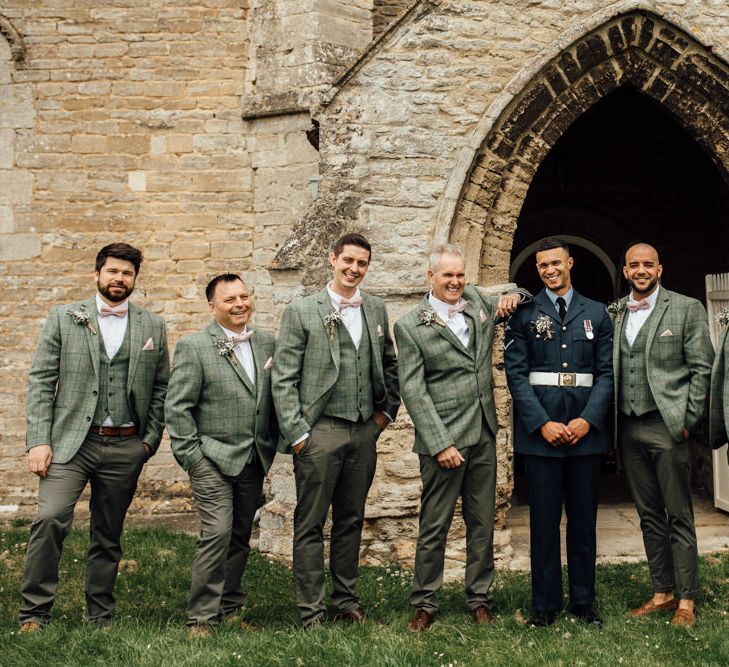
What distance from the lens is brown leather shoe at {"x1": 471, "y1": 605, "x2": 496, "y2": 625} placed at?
15.1 feet

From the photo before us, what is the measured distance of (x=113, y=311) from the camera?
4668 millimetres

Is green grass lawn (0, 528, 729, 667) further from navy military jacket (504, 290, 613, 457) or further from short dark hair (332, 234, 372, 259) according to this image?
short dark hair (332, 234, 372, 259)

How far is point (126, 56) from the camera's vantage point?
28.3 ft

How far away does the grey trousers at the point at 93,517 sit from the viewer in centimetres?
445

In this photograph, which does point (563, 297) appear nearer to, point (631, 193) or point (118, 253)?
point (118, 253)

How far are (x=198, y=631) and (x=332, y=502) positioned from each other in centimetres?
97

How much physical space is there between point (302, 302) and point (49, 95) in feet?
17.5

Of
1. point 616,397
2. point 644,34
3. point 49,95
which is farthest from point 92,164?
point 616,397

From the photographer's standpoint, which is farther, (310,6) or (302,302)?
(310,6)

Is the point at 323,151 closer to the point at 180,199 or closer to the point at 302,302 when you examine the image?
the point at 302,302

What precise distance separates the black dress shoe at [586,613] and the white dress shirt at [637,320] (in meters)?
1.48

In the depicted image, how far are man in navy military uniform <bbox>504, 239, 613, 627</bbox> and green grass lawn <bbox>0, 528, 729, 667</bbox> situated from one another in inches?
9.5

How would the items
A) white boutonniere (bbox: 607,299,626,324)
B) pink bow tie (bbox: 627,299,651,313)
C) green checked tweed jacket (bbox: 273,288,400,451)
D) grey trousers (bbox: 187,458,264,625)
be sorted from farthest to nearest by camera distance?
white boutonniere (bbox: 607,299,626,324)
pink bow tie (bbox: 627,299,651,313)
green checked tweed jacket (bbox: 273,288,400,451)
grey trousers (bbox: 187,458,264,625)

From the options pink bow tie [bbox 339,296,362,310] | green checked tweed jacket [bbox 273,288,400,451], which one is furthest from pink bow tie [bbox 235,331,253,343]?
pink bow tie [bbox 339,296,362,310]
